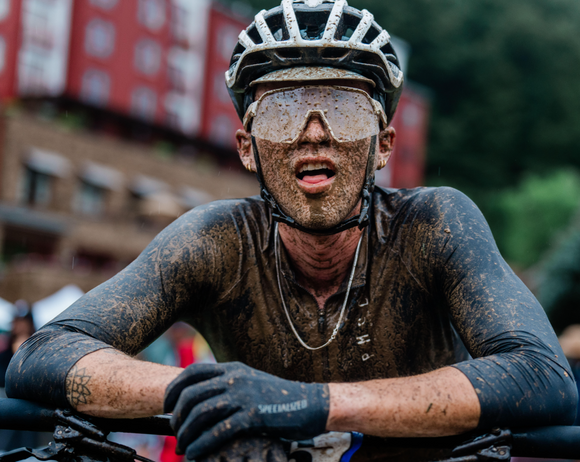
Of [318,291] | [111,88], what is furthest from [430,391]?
[111,88]

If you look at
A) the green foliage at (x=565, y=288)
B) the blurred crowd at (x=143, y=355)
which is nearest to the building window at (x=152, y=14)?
the green foliage at (x=565, y=288)

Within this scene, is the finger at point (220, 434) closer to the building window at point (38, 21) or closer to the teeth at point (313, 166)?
the teeth at point (313, 166)

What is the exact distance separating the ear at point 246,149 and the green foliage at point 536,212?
5886 cm

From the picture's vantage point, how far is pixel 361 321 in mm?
2918

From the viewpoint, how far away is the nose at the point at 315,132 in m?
2.77

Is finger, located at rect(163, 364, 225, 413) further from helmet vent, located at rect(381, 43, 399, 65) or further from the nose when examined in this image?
helmet vent, located at rect(381, 43, 399, 65)

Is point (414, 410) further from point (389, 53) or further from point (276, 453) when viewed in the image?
point (389, 53)

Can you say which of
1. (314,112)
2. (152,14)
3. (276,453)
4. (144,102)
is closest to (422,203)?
(314,112)

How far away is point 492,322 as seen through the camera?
2.43m

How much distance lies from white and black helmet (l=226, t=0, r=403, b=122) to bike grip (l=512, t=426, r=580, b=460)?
1.51 m

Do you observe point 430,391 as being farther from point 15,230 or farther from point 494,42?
point 494,42

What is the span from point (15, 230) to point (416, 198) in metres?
31.6

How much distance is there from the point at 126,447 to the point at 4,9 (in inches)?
1729

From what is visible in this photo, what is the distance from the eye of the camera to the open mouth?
2.75 meters
